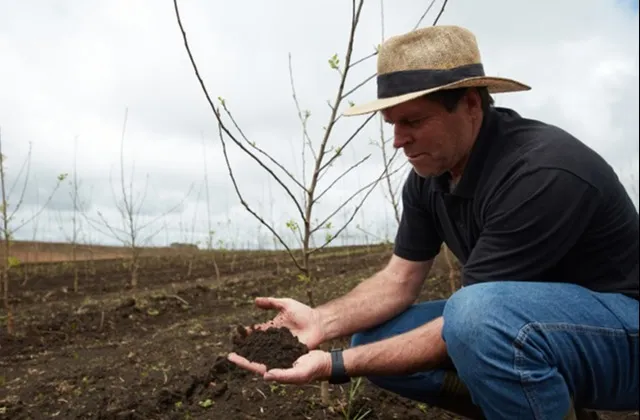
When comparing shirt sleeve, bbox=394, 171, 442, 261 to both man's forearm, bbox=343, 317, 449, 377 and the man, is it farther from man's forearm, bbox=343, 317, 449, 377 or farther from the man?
man's forearm, bbox=343, 317, 449, 377

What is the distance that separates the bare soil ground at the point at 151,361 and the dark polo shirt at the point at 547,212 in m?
1.12

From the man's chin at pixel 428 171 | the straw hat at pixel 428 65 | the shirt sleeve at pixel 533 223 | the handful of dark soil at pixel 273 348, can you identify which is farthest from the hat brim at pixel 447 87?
the handful of dark soil at pixel 273 348

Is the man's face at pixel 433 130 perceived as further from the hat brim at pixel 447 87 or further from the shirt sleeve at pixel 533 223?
the shirt sleeve at pixel 533 223

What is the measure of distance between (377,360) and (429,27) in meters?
1.27

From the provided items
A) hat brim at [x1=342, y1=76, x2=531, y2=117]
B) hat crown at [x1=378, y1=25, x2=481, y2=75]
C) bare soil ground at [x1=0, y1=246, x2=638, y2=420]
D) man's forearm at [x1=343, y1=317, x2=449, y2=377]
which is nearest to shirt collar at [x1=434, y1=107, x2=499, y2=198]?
hat brim at [x1=342, y1=76, x2=531, y2=117]

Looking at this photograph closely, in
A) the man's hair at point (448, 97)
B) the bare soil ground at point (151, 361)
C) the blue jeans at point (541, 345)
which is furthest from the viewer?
the bare soil ground at point (151, 361)

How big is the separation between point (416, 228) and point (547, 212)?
0.83 meters

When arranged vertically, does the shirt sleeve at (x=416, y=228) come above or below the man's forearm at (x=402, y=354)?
above

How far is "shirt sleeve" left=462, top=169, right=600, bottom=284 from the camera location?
1.89 metres

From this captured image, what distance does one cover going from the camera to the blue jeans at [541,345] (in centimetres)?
183

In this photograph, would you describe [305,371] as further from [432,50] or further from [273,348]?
[432,50]

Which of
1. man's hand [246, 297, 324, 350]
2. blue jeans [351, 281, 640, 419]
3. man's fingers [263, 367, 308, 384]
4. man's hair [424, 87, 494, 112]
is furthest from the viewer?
man's hand [246, 297, 324, 350]

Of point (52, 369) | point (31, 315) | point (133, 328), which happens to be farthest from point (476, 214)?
point (31, 315)

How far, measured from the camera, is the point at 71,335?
6.64 m
